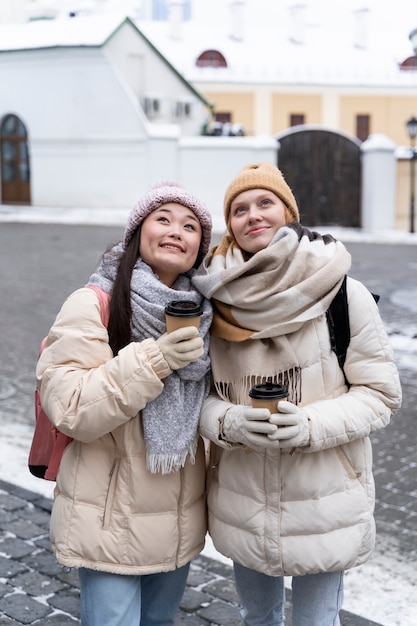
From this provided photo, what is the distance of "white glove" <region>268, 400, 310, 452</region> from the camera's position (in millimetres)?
2434

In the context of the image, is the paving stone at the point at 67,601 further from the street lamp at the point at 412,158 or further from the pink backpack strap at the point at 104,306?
the street lamp at the point at 412,158

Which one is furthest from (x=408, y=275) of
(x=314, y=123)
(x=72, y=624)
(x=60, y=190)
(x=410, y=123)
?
(x=314, y=123)

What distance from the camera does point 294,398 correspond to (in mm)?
2645

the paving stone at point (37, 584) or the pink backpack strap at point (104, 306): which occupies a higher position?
the pink backpack strap at point (104, 306)

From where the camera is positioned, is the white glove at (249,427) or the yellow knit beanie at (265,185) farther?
the yellow knit beanie at (265,185)

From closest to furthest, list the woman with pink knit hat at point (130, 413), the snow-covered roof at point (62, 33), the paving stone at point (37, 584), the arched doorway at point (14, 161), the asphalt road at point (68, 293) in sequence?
the woman with pink knit hat at point (130, 413) → the paving stone at point (37, 584) → the asphalt road at point (68, 293) → the snow-covered roof at point (62, 33) → the arched doorway at point (14, 161)

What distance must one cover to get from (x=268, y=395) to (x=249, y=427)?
0.40ft

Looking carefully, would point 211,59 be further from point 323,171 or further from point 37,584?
point 37,584

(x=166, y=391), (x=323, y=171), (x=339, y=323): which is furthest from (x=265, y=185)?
(x=323, y=171)

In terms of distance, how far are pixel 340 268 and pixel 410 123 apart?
21.7m

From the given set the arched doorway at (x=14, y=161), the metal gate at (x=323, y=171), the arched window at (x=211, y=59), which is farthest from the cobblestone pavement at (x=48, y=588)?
the arched window at (x=211, y=59)

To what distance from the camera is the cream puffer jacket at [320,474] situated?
102 inches

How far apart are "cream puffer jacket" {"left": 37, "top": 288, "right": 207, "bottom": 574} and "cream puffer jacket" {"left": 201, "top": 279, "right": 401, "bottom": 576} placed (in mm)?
190

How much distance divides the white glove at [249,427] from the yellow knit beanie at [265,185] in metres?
0.65
